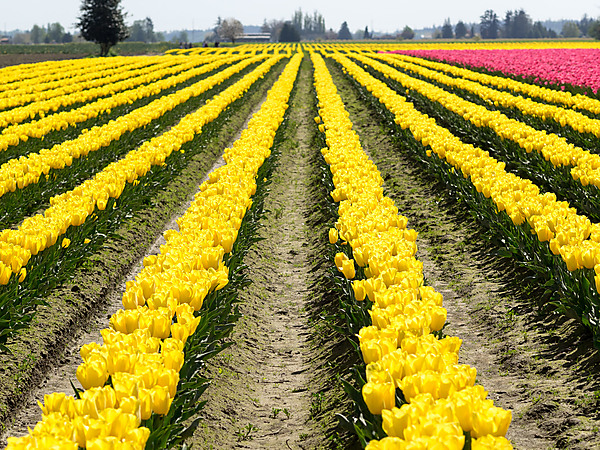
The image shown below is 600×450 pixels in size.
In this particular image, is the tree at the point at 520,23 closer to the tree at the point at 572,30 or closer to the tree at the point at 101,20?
the tree at the point at 572,30

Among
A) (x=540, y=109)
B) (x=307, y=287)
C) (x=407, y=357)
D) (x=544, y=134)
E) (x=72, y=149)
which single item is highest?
(x=540, y=109)

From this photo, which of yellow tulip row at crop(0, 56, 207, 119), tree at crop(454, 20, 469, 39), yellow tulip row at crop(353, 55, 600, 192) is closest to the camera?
yellow tulip row at crop(353, 55, 600, 192)

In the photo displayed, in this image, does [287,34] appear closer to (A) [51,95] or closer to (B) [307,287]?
(A) [51,95]

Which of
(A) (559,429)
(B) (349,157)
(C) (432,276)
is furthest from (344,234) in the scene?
(B) (349,157)

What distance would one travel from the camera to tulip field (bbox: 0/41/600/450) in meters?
3.39

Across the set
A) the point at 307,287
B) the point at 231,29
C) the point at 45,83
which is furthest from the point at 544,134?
the point at 231,29

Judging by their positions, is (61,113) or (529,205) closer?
(529,205)

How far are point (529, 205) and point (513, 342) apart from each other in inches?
78.4

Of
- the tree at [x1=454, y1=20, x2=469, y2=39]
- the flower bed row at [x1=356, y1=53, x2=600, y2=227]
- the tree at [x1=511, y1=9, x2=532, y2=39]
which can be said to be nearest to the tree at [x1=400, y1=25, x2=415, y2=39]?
the tree at [x1=454, y1=20, x2=469, y2=39]

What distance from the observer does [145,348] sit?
384cm

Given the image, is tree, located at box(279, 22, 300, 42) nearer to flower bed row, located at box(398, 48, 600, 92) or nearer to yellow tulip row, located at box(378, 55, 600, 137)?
flower bed row, located at box(398, 48, 600, 92)

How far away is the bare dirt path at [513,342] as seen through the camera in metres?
4.55

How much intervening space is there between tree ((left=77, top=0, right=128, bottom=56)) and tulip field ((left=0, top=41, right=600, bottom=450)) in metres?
54.4

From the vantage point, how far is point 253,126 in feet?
48.0
